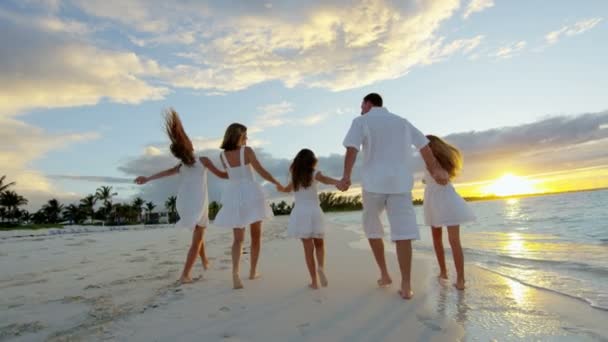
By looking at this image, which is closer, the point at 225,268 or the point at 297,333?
the point at 297,333

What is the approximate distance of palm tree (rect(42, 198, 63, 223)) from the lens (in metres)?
97.2

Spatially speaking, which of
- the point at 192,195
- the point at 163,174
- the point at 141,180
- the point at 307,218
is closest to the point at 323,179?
the point at 307,218

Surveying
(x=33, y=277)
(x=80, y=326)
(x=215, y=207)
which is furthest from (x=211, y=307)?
(x=215, y=207)

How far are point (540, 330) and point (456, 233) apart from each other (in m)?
1.57

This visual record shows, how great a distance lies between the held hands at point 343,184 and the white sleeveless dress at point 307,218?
417mm

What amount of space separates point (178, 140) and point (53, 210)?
114328 mm

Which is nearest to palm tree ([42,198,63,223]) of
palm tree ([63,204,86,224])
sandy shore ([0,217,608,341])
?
palm tree ([63,204,86,224])

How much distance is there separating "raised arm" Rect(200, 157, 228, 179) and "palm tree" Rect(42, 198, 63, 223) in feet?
375

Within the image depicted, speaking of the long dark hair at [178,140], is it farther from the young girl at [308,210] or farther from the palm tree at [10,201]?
the palm tree at [10,201]

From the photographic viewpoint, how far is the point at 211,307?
11.7 ft

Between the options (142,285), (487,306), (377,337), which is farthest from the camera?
(142,285)

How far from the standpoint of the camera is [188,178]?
5.23 metres

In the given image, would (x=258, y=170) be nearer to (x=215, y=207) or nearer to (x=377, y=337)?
(x=377, y=337)

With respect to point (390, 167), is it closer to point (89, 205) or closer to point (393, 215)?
point (393, 215)
